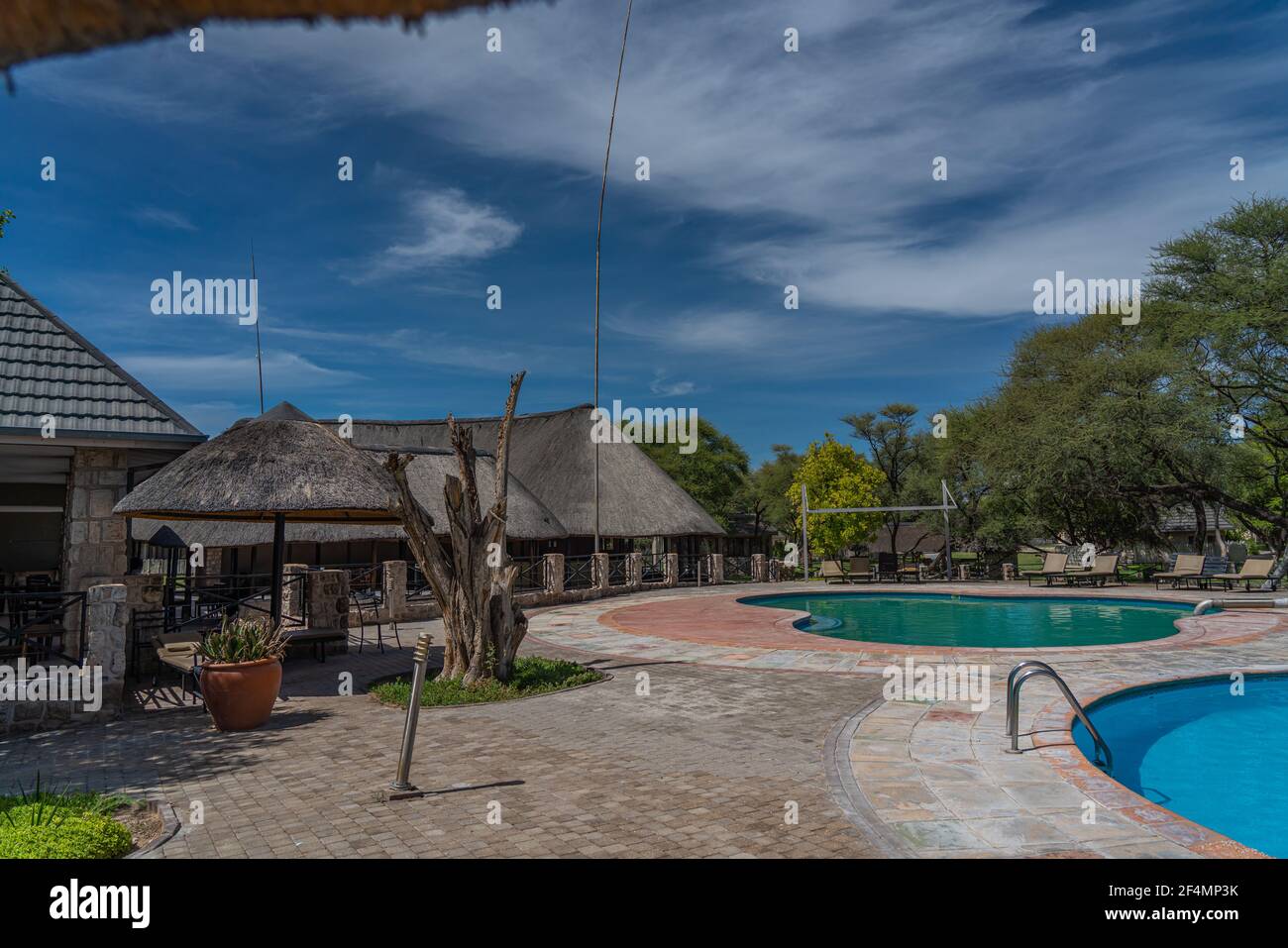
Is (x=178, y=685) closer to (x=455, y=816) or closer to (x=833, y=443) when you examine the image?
(x=455, y=816)

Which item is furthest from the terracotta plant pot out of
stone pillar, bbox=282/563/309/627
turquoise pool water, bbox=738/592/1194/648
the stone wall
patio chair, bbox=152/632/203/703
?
turquoise pool water, bbox=738/592/1194/648

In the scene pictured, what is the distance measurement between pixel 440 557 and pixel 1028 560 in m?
60.2

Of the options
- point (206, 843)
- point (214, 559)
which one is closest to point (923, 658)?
point (206, 843)

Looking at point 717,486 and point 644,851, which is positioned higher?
point 717,486

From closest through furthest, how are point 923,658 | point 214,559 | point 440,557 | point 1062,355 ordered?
point 440,557 < point 923,658 < point 214,559 < point 1062,355

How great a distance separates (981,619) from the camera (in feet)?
62.2

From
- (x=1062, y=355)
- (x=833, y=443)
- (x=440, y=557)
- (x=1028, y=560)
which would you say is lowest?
(x=1028, y=560)

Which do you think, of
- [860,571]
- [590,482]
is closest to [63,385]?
[590,482]

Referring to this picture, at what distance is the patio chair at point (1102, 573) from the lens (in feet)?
77.5

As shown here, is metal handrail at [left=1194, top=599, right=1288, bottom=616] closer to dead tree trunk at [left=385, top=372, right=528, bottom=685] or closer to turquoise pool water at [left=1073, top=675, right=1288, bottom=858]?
turquoise pool water at [left=1073, top=675, right=1288, bottom=858]

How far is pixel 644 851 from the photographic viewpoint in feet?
14.7

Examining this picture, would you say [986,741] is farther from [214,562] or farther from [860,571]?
[214,562]

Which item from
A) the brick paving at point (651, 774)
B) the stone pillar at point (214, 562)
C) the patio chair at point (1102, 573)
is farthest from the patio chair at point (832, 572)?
the stone pillar at point (214, 562)

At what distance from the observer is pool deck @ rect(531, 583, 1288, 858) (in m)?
4.54
